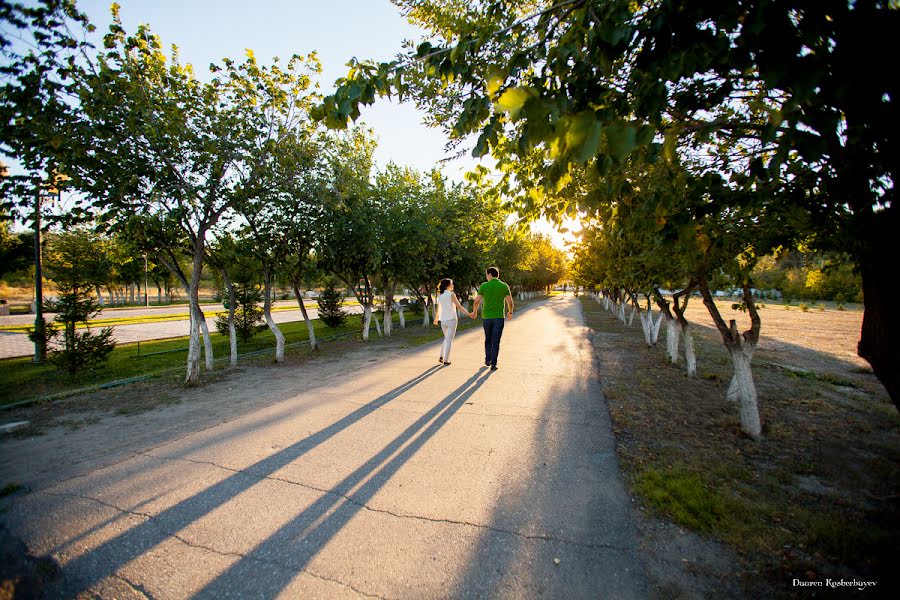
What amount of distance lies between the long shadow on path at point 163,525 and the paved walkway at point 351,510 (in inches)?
0.5

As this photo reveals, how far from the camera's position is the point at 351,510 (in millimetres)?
3107

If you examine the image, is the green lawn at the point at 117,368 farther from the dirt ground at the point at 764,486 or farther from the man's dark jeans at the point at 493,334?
the dirt ground at the point at 764,486

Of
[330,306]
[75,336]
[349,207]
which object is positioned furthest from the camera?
[330,306]

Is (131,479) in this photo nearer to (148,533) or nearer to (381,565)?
(148,533)

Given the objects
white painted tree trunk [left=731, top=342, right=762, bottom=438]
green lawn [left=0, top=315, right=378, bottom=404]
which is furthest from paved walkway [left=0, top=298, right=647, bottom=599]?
green lawn [left=0, top=315, right=378, bottom=404]

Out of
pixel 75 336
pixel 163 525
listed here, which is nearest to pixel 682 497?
pixel 163 525

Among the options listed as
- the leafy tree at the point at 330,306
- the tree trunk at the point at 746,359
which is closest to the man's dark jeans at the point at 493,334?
the tree trunk at the point at 746,359

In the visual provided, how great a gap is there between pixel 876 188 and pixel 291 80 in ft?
30.8

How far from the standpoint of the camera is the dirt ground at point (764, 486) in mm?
2373

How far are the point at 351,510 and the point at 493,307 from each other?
5.54 meters

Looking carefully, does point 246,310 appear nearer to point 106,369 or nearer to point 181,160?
point 106,369

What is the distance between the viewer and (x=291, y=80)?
790 cm

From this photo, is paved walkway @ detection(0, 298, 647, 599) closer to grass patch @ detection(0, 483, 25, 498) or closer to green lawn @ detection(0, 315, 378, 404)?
grass patch @ detection(0, 483, 25, 498)

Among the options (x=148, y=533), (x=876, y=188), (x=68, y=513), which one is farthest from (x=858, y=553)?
(x=68, y=513)
